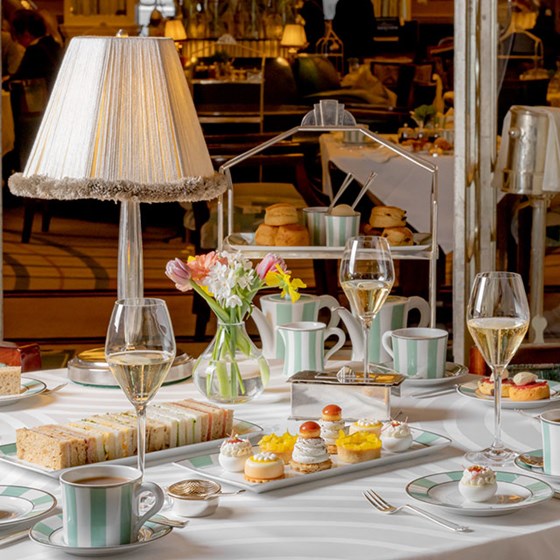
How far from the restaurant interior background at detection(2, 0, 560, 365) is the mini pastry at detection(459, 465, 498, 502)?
3648 mm

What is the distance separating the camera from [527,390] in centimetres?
184

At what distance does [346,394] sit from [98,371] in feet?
1.71

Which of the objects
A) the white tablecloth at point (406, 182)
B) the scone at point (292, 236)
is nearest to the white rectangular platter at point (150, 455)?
the scone at point (292, 236)

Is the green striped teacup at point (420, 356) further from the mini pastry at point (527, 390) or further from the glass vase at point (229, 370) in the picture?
the glass vase at point (229, 370)

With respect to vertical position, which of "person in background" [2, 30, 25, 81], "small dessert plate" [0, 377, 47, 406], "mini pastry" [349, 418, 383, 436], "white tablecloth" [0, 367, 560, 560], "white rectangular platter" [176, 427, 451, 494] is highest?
"person in background" [2, 30, 25, 81]

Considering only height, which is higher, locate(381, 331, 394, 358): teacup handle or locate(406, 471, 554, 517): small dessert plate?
locate(381, 331, 394, 358): teacup handle


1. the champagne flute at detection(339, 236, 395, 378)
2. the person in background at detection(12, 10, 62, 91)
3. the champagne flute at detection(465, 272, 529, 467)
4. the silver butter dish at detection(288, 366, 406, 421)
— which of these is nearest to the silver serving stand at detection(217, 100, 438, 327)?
the champagne flute at detection(339, 236, 395, 378)

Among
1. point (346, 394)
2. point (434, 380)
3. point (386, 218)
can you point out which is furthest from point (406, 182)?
point (346, 394)

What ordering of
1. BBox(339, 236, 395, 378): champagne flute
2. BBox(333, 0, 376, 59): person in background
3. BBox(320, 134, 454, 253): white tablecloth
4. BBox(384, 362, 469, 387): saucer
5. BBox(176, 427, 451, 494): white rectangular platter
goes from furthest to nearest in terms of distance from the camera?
BBox(333, 0, 376, 59): person in background → BBox(320, 134, 454, 253): white tablecloth → BBox(384, 362, 469, 387): saucer → BBox(339, 236, 395, 378): champagne flute → BBox(176, 427, 451, 494): white rectangular platter

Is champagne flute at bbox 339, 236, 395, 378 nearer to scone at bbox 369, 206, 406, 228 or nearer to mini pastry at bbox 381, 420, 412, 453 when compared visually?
mini pastry at bbox 381, 420, 412, 453

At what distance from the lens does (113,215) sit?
561cm

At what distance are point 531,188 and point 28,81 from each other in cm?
226

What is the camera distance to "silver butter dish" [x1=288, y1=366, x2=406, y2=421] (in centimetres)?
170

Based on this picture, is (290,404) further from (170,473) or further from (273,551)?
(273,551)
